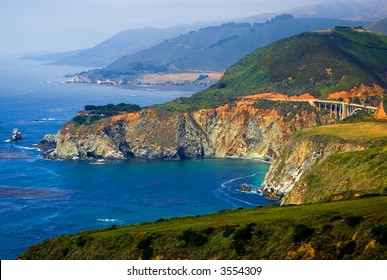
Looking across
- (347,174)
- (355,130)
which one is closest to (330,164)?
(347,174)

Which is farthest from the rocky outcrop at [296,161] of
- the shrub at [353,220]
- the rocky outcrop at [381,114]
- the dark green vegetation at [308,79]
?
the shrub at [353,220]

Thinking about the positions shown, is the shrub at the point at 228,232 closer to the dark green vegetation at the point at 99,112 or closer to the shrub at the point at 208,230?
the shrub at the point at 208,230

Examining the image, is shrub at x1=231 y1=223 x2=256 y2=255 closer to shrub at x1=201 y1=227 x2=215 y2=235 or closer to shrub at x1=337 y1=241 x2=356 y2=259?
shrub at x1=201 y1=227 x2=215 y2=235

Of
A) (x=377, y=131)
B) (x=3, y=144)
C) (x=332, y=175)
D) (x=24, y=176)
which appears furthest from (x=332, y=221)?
(x=3, y=144)

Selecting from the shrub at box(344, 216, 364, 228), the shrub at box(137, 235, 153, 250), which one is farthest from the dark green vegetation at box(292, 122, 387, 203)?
the shrub at box(137, 235, 153, 250)

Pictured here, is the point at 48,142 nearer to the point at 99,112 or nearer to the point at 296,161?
Result: the point at 99,112

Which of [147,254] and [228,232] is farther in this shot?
[147,254]
